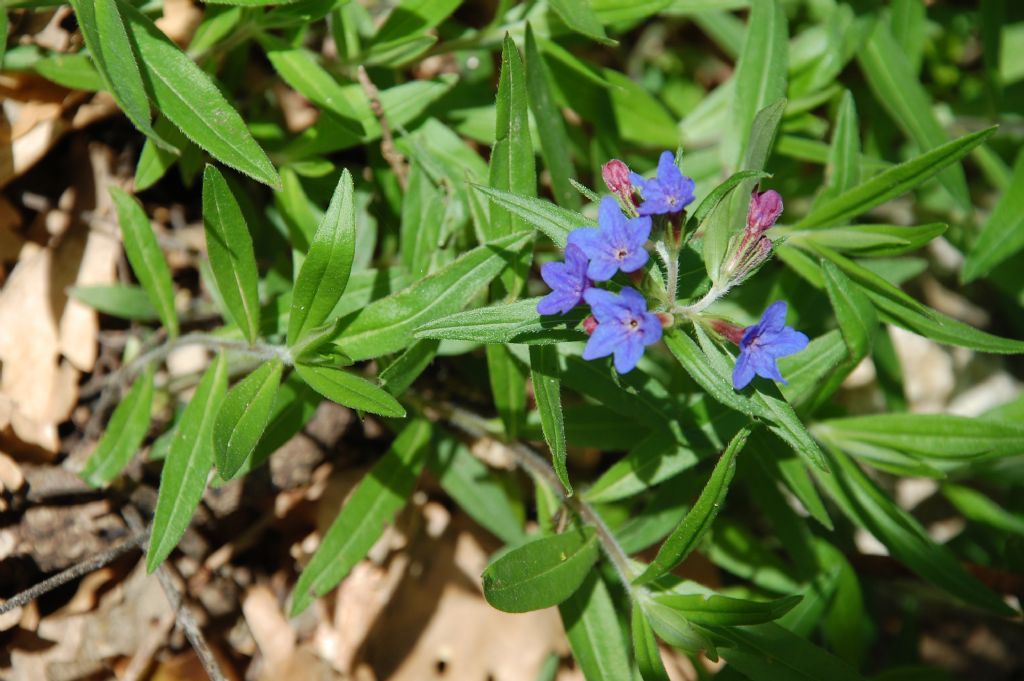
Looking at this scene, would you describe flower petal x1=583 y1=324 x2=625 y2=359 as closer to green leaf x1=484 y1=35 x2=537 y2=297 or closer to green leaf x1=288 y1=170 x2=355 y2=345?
green leaf x1=484 y1=35 x2=537 y2=297

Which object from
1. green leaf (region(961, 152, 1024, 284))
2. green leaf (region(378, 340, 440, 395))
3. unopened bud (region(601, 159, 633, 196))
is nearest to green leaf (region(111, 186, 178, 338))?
green leaf (region(378, 340, 440, 395))


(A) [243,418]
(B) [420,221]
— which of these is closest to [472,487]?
(B) [420,221]

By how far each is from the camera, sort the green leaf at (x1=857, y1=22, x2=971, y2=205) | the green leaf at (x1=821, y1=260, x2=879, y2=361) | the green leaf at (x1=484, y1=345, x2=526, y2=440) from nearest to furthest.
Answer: the green leaf at (x1=821, y1=260, x2=879, y2=361), the green leaf at (x1=484, y1=345, x2=526, y2=440), the green leaf at (x1=857, y1=22, x2=971, y2=205)

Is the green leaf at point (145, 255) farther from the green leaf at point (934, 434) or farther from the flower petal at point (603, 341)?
the green leaf at point (934, 434)

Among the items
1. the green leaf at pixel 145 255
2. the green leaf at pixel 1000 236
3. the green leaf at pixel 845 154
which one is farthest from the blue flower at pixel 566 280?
the green leaf at pixel 1000 236

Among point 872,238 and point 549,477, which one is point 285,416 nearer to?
point 549,477

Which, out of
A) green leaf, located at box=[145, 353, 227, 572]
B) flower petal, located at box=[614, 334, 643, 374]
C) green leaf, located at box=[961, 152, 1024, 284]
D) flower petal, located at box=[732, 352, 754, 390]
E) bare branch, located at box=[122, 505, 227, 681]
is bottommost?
bare branch, located at box=[122, 505, 227, 681]
